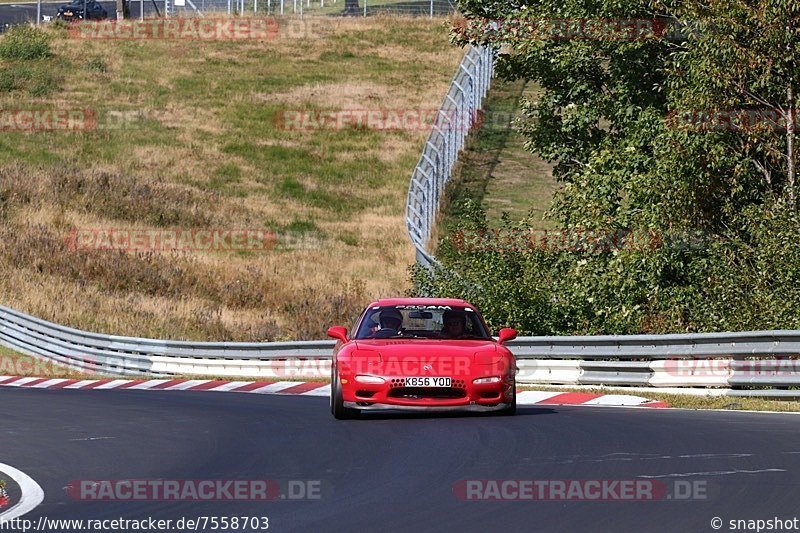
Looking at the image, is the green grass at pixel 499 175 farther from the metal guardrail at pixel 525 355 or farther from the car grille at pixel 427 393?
the car grille at pixel 427 393

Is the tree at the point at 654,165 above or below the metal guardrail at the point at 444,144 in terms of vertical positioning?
above

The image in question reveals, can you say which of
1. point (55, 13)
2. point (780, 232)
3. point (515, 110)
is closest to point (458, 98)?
point (515, 110)

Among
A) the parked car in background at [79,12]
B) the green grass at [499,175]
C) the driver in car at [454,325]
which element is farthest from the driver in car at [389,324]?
the parked car in background at [79,12]

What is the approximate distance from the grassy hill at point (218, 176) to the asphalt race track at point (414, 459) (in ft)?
68.8

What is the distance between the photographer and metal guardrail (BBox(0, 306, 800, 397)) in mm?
16031

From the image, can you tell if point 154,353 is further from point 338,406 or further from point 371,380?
point 371,380

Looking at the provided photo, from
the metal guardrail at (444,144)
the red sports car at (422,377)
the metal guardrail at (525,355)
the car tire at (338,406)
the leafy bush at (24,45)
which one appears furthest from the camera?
the leafy bush at (24,45)

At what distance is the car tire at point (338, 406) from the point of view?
1402 centimetres

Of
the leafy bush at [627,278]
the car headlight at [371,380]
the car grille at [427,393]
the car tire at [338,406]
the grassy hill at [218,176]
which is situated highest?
the car headlight at [371,380]

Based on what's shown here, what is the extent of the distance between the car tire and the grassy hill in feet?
67.8

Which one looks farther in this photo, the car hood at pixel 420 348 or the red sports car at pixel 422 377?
the car hood at pixel 420 348

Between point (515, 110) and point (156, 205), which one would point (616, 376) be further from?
point (515, 110)

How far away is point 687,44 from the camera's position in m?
24.1

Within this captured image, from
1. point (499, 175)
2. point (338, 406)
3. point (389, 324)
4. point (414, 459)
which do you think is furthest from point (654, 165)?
point (499, 175)
